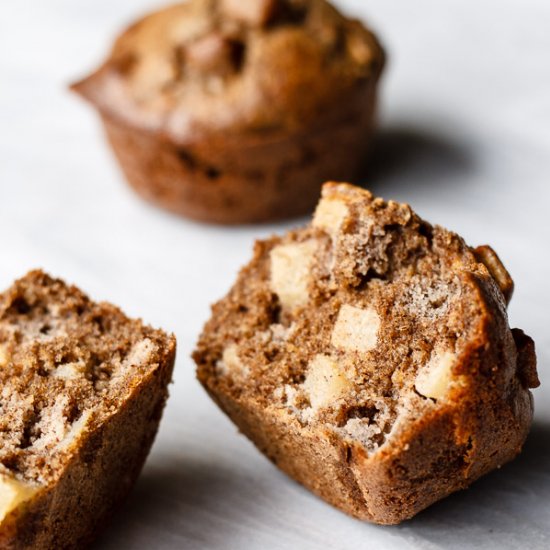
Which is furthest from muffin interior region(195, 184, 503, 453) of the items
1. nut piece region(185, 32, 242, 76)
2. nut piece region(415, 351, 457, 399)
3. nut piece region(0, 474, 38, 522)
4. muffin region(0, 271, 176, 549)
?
nut piece region(185, 32, 242, 76)

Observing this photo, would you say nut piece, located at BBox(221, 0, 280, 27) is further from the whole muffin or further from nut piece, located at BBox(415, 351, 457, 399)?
nut piece, located at BBox(415, 351, 457, 399)

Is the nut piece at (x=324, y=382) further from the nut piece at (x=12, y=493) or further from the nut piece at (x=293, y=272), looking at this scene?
the nut piece at (x=12, y=493)

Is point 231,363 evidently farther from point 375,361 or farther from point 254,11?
point 254,11

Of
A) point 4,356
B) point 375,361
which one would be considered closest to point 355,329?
point 375,361

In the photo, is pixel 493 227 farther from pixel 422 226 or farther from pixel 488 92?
pixel 422 226

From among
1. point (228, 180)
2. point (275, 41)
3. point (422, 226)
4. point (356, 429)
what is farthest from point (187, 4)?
point (356, 429)

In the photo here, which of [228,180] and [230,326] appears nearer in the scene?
[230,326]
